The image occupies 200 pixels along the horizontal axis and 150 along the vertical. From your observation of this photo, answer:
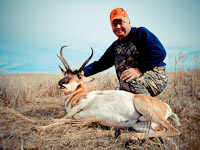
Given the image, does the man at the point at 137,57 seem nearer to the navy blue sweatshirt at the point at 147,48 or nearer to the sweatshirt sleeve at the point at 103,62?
the navy blue sweatshirt at the point at 147,48

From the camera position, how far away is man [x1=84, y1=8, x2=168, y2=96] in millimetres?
3061

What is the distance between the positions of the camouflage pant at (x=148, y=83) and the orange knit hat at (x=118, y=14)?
1.45 meters

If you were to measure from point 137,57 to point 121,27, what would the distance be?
82 cm

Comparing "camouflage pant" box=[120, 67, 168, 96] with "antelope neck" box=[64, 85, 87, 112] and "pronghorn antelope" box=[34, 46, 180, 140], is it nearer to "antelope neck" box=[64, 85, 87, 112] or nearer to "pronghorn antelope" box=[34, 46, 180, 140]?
"pronghorn antelope" box=[34, 46, 180, 140]

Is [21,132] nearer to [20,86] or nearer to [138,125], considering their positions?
[138,125]

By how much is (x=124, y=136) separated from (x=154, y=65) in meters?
1.63

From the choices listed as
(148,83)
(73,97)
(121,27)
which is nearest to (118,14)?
(121,27)

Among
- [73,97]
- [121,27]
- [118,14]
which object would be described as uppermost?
[118,14]

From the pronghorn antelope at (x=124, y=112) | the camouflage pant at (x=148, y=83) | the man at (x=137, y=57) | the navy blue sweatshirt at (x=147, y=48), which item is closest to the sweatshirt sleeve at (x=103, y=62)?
the man at (x=137, y=57)

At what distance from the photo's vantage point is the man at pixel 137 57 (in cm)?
306

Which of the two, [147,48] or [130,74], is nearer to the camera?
[130,74]

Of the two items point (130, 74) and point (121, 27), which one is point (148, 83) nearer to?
point (130, 74)

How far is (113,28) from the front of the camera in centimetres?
363

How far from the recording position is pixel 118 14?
3.44m
